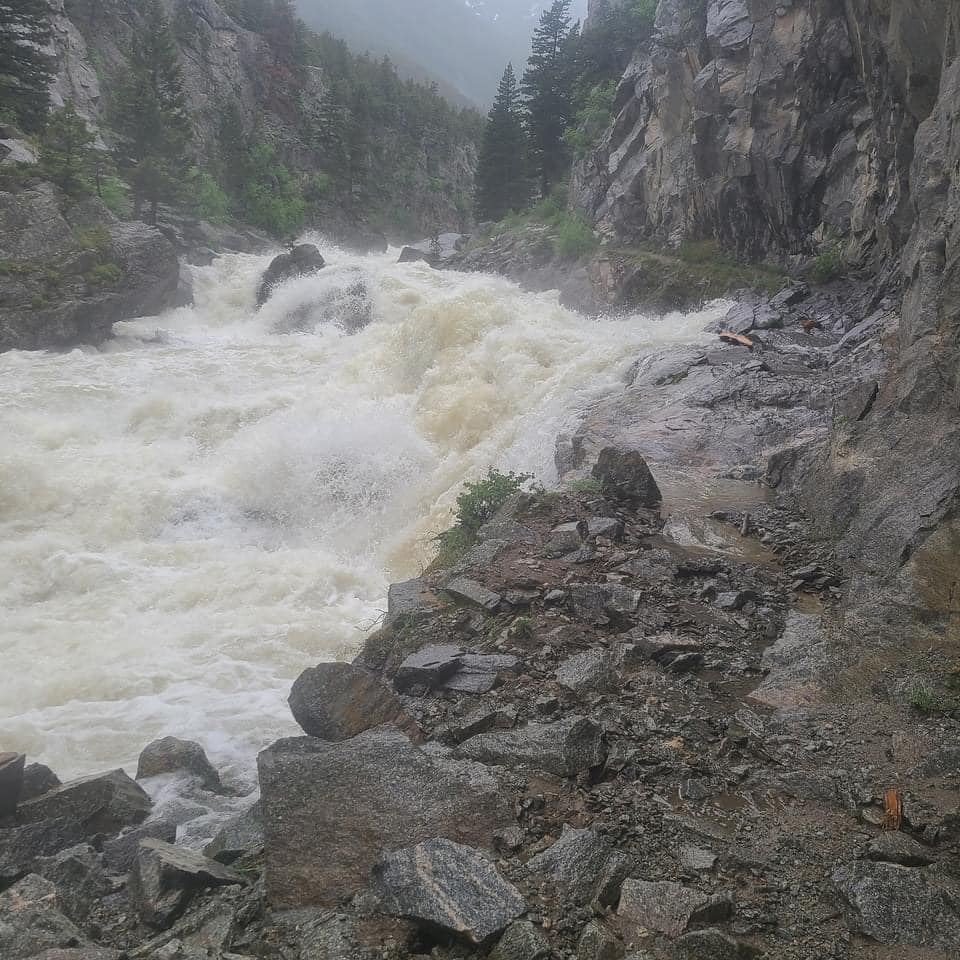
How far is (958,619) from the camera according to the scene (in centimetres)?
613

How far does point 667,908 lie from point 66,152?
34.4 metres

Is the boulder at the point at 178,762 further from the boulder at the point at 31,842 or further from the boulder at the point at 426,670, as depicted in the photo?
the boulder at the point at 426,670

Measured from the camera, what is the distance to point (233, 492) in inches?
581

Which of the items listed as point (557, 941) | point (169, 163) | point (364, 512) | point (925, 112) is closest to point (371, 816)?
point (557, 941)

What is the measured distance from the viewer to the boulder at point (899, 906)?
3.43 m

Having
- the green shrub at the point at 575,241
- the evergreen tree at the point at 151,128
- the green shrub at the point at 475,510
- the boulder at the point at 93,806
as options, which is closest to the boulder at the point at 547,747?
the boulder at the point at 93,806

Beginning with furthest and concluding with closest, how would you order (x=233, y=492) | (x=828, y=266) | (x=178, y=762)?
(x=828, y=266) < (x=233, y=492) < (x=178, y=762)

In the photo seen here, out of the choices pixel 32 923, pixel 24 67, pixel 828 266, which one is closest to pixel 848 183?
pixel 828 266

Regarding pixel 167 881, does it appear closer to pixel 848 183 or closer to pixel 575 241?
pixel 848 183

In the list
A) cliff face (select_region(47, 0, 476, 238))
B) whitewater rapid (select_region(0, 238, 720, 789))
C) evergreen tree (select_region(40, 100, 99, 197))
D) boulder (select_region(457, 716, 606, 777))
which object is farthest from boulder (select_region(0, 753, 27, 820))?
cliff face (select_region(47, 0, 476, 238))

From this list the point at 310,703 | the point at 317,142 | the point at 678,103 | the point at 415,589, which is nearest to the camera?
the point at 310,703

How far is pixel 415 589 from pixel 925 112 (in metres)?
14.1

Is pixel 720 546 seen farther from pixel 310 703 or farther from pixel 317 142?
pixel 317 142

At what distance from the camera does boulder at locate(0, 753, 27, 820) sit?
19.2 ft
